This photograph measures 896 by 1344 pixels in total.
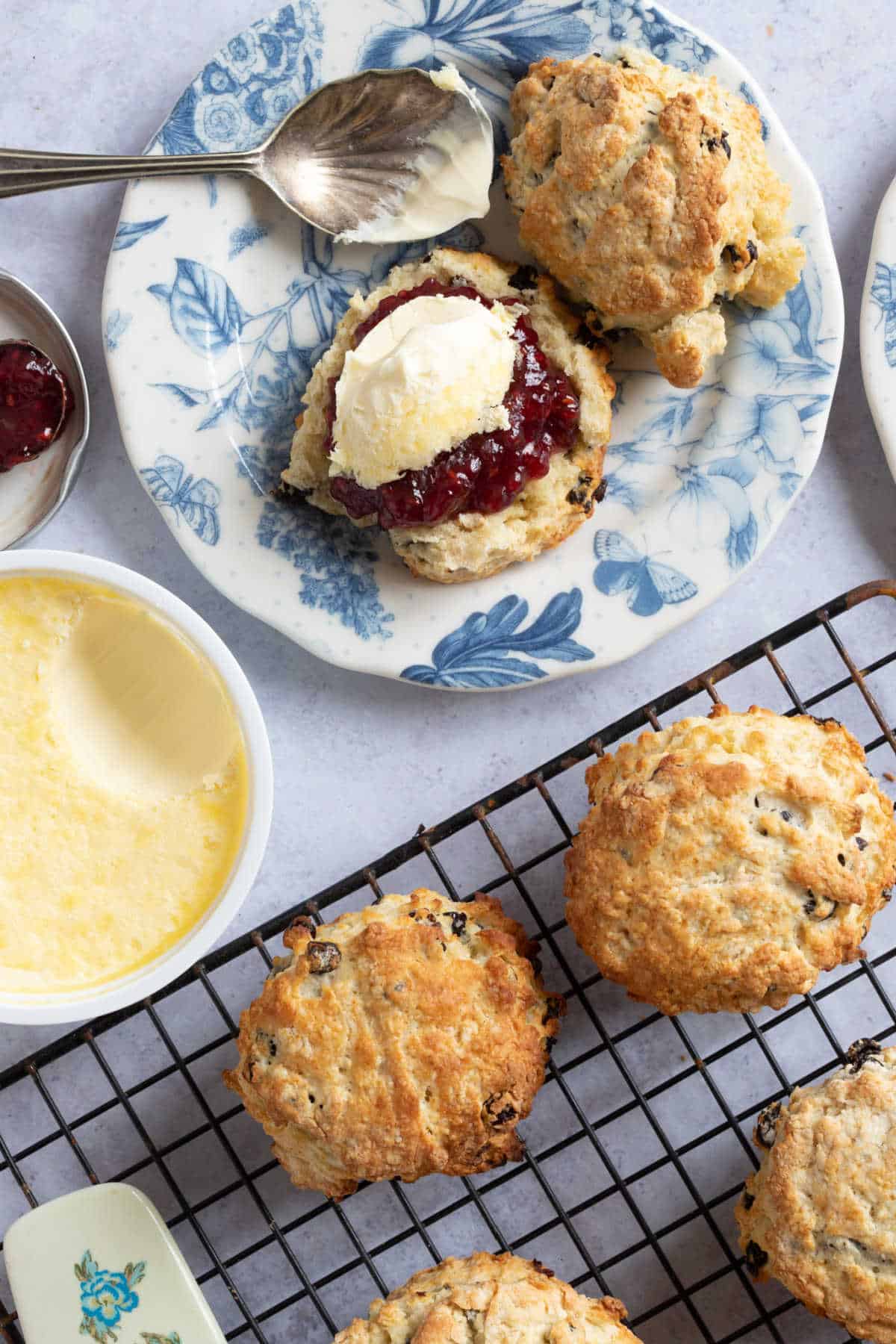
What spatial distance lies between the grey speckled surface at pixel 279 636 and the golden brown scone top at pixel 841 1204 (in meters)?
0.96

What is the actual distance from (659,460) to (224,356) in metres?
1.04

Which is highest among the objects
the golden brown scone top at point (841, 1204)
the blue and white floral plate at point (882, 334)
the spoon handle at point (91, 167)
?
the spoon handle at point (91, 167)

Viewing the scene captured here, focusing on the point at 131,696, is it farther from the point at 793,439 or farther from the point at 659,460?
the point at 793,439

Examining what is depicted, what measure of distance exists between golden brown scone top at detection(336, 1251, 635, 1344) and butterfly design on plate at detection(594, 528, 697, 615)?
1.42m

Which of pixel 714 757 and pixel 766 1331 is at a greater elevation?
pixel 714 757

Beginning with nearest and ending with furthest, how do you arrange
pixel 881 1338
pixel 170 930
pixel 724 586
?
pixel 881 1338 < pixel 170 930 < pixel 724 586

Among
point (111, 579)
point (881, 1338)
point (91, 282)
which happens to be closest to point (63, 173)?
point (91, 282)

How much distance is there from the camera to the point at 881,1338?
2.50 meters

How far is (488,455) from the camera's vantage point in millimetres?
2721

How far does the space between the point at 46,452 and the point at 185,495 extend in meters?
0.38

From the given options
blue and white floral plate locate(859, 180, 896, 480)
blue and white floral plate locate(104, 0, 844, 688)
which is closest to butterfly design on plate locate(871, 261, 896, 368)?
blue and white floral plate locate(859, 180, 896, 480)

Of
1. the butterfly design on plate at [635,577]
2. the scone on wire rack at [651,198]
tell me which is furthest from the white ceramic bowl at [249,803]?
the scone on wire rack at [651,198]

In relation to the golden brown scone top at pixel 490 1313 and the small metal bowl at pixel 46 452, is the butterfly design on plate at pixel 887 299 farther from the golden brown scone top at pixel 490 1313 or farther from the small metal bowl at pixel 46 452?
the golden brown scone top at pixel 490 1313

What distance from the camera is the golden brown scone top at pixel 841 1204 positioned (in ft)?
8.12
